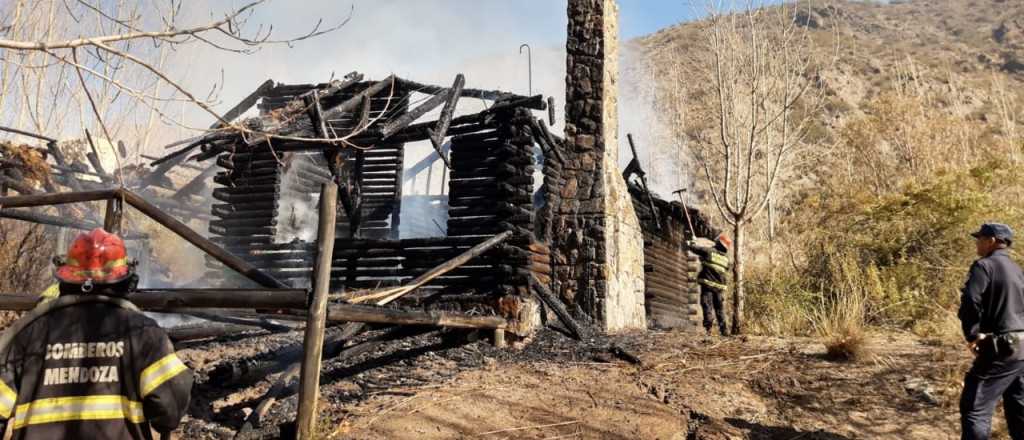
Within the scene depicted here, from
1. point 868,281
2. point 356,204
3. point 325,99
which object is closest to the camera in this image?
point 868,281

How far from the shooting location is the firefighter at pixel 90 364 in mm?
2678

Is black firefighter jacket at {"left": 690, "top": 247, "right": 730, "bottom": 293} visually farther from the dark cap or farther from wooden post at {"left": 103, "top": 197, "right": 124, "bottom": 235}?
wooden post at {"left": 103, "top": 197, "right": 124, "bottom": 235}

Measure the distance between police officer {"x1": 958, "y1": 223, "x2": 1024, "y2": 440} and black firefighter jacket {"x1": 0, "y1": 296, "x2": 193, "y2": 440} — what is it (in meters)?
5.15

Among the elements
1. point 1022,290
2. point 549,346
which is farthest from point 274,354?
point 1022,290

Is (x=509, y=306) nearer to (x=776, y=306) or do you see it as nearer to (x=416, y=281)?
(x=416, y=281)

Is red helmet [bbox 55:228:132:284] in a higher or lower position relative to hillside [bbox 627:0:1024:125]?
lower

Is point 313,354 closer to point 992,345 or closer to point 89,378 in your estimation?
point 89,378

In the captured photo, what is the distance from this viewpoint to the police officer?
4.62 m

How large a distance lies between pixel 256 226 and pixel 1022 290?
11.8 m

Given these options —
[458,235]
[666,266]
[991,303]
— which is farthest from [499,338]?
[666,266]

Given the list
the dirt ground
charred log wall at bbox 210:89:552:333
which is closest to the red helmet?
the dirt ground

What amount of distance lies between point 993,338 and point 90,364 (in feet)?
18.3

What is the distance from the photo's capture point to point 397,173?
1531 cm

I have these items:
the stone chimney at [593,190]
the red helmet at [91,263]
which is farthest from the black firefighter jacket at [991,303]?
the red helmet at [91,263]
